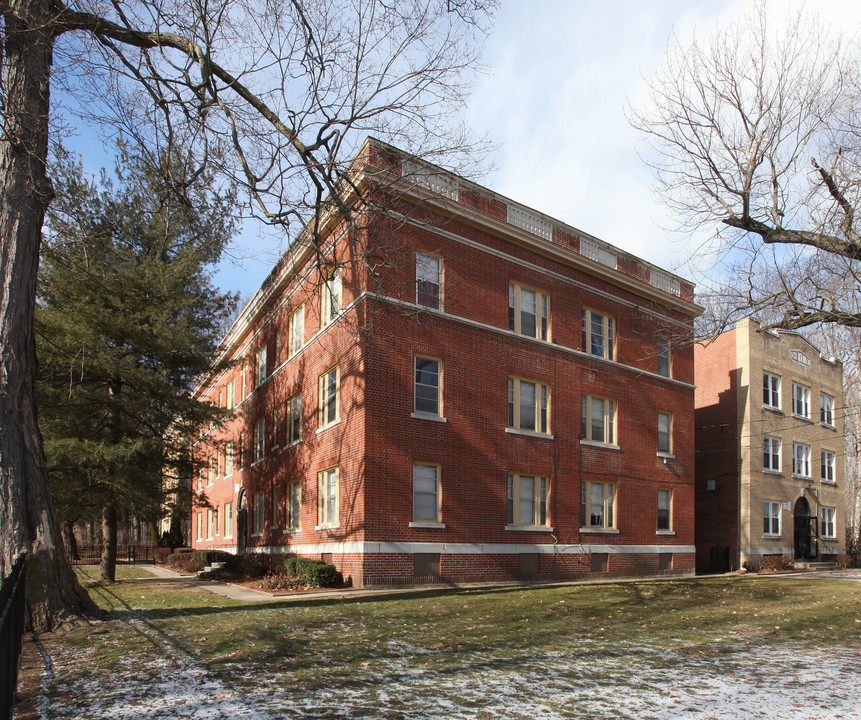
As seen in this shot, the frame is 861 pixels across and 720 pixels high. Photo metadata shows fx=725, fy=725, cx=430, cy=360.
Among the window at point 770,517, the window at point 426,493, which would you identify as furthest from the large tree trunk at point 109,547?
the window at point 770,517

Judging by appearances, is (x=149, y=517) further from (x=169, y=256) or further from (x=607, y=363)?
(x=607, y=363)

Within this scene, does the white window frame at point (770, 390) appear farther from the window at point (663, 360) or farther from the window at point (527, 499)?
the window at point (527, 499)

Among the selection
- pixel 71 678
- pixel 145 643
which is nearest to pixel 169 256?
pixel 145 643

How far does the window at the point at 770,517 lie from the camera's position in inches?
1350

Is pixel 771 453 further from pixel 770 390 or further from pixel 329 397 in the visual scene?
pixel 329 397

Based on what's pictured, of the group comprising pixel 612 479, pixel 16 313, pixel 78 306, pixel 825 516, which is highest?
pixel 78 306

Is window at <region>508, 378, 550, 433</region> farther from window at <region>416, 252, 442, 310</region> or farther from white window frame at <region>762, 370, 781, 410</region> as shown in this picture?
white window frame at <region>762, 370, 781, 410</region>

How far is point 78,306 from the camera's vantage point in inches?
877

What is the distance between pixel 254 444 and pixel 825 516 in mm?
30275

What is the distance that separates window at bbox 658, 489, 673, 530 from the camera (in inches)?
1102

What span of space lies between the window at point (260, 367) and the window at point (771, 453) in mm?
23729

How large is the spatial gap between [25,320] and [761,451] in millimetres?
32388

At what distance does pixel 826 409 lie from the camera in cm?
3959

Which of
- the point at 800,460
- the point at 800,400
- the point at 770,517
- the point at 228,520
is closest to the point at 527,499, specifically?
the point at 770,517
